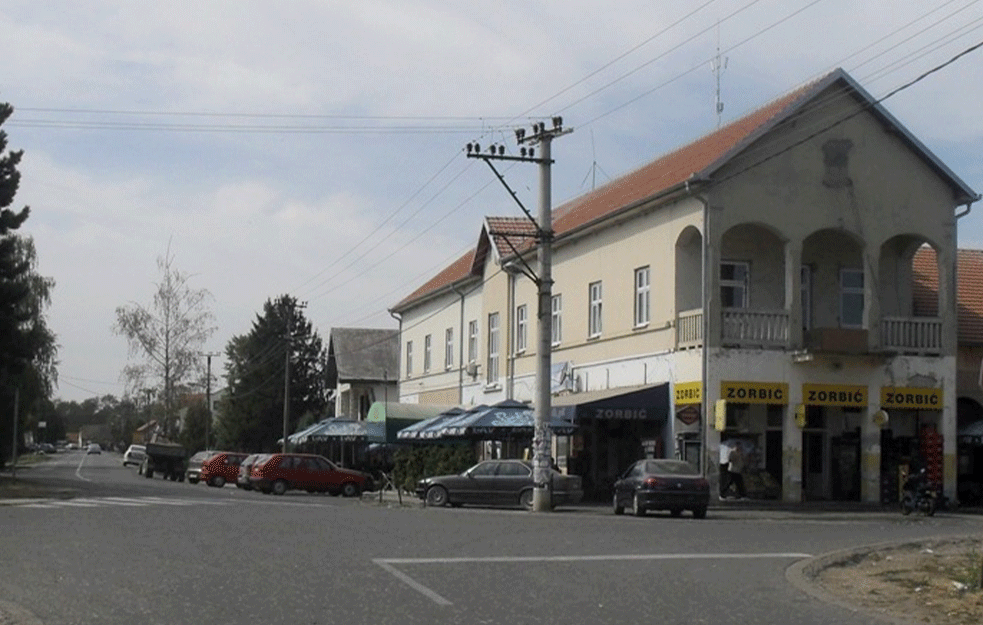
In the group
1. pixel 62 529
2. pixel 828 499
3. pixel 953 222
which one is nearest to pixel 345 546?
pixel 62 529

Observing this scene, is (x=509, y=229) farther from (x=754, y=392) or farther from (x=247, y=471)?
(x=754, y=392)

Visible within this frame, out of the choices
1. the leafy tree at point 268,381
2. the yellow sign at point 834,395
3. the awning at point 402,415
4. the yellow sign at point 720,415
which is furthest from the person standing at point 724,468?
the leafy tree at point 268,381

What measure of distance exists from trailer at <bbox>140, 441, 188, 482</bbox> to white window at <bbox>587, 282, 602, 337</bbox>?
30989 millimetres

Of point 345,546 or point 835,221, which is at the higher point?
point 835,221

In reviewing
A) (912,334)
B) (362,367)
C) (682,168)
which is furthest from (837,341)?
(362,367)

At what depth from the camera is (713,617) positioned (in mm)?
13156

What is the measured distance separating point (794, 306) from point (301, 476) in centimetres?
1894

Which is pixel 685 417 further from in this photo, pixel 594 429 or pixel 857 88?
pixel 857 88

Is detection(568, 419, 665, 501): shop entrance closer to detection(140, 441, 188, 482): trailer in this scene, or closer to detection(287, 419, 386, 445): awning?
detection(287, 419, 386, 445): awning

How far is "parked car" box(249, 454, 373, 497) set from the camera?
→ 1847 inches

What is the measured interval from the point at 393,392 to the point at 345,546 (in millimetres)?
54476

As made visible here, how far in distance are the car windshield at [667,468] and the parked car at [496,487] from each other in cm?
409

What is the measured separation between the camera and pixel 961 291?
1730 inches

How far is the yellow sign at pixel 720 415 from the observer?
34.9 m
